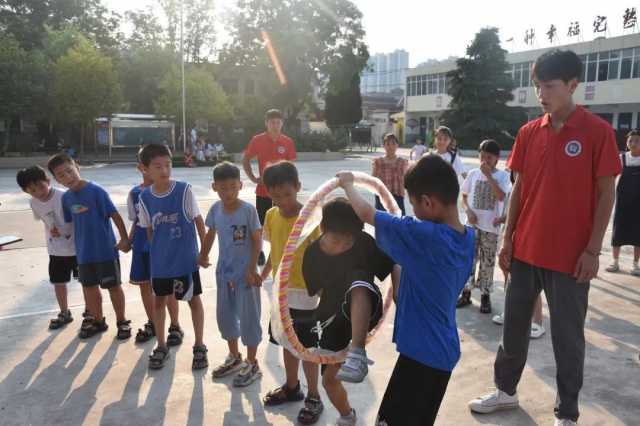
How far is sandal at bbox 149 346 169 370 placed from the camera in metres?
3.83

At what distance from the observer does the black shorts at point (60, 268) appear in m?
4.61

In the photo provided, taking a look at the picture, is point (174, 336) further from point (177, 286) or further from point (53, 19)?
point (53, 19)

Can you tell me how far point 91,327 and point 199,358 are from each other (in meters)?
1.24

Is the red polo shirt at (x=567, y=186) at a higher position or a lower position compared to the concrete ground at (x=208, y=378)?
A: higher

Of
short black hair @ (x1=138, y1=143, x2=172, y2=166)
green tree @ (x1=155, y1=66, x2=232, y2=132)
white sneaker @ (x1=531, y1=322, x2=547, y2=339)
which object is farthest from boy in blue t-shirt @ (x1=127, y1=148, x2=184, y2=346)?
green tree @ (x1=155, y1=66, x2=232, y2=132)

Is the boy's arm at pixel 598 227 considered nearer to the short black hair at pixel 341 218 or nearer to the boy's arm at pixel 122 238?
the short black hair at pixel 341 218

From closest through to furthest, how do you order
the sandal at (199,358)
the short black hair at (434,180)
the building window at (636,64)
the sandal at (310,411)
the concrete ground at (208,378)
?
1. the short black hair at (434,180)
2. the sandal at (310,411)
3. the concrete ground at (208,378)
4. the sandal at (199,358)
5. the building window at (636,64)

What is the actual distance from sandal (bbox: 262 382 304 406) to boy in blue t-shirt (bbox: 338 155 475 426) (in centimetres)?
121

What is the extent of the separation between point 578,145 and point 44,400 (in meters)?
3.67

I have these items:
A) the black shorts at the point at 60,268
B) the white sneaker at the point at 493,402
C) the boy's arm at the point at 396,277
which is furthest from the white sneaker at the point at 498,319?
the black shorts at the point at 60,268

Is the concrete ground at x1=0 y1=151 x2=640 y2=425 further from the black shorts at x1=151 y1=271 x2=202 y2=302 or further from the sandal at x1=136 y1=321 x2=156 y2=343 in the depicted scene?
the black shorts at x1=151 y1=271 x2=202 y2=302

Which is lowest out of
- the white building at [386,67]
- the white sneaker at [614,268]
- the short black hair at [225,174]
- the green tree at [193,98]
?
the white sneaker at [614,268]

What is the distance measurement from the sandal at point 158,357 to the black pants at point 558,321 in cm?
245

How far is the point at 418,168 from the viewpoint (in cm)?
212
